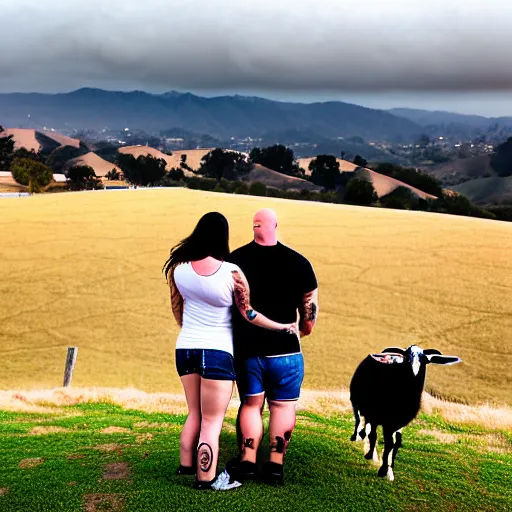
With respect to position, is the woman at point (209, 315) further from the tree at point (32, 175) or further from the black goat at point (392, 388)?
the tree at point (32, 175)

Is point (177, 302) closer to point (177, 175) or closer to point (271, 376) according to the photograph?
point (271, 376)

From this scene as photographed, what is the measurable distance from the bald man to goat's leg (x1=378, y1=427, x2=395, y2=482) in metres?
1.13

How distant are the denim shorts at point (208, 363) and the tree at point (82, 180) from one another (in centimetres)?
7948

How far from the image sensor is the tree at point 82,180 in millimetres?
84562

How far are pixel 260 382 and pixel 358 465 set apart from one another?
201 centimetres

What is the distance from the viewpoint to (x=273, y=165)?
122938 mm

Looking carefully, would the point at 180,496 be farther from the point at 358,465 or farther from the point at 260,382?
the point at 358,465

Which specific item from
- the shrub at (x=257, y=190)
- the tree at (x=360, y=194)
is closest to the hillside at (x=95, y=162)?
the shrub at (x=257, y=190)

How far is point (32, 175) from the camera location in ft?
260

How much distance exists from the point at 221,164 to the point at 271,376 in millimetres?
106183

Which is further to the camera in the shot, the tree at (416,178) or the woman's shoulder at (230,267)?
the tree at (416,178)

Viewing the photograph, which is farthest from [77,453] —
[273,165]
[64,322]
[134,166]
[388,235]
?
[273,165]

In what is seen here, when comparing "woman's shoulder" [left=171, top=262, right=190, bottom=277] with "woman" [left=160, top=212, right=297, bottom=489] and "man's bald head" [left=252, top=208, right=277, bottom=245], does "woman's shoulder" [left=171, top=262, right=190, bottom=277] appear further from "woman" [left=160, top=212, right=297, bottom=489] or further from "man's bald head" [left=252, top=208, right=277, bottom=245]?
"man's bald head" [left=252, top=208, right=277, bottom=245]

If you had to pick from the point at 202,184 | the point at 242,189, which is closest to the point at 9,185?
the point at 202,184
